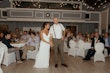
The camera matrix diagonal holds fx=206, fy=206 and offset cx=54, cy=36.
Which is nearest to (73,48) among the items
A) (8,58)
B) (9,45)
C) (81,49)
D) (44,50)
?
(81,49)

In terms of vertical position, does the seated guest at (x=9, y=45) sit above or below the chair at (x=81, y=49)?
above

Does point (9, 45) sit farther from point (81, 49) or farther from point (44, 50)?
point (81, 49)

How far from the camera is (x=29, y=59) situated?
8.91 metres

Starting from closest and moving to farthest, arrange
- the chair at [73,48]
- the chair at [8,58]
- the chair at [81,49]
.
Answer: the chair at [8,58], the chair at [81,49], the chair at [73,48]

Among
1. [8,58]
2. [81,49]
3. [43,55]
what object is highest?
[43,55]

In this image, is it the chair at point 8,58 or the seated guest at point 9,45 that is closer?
the chair at point 8,58

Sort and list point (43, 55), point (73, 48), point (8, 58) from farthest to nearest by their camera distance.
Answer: point (73, 48), point (8, 58), point (43, 55)

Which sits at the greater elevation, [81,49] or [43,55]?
[43,55]

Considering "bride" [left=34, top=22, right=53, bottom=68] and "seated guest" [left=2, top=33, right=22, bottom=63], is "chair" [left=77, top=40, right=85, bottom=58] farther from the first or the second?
"seated guest" [left=2, top=33, right=22, bottom=63]

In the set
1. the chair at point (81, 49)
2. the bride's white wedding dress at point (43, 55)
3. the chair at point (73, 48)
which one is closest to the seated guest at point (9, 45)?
the bride's white wedding dress at point (43, 55)

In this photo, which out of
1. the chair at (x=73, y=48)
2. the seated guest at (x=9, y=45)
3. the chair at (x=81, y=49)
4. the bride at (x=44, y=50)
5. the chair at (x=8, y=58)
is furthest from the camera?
the chair at (x=73, y=48)

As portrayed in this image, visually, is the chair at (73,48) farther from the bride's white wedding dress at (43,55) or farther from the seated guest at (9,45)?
the bride's white wedding dress at (43,55)

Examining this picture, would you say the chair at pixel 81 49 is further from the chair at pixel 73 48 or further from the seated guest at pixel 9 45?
the seated guest at pixel 9 45

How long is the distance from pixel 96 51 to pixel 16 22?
32.3 feet
